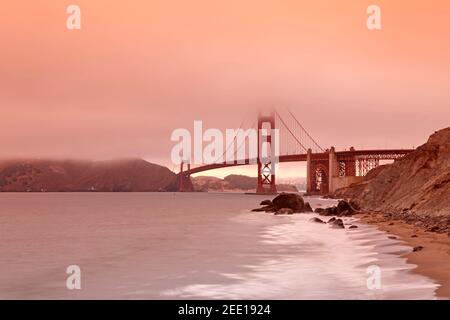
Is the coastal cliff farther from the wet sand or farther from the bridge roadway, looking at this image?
the bridge roadway

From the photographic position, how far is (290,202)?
172ft

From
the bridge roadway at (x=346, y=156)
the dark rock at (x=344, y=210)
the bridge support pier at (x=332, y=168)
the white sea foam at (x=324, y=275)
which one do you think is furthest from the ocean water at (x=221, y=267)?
the bridge roadway at (x=346, y=156)

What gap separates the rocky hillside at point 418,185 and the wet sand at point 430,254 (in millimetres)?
4433

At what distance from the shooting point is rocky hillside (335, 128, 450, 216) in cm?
3060

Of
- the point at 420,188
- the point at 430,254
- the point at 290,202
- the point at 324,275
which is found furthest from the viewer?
the point at 290,202

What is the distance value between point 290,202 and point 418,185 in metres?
15.0

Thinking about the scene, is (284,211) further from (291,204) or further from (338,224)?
(338,224)

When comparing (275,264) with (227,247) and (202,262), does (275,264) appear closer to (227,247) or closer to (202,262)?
(202,262)

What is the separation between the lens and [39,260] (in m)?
22.2

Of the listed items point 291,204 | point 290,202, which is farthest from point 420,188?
point 290,202

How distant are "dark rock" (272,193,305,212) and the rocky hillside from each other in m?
5.86
